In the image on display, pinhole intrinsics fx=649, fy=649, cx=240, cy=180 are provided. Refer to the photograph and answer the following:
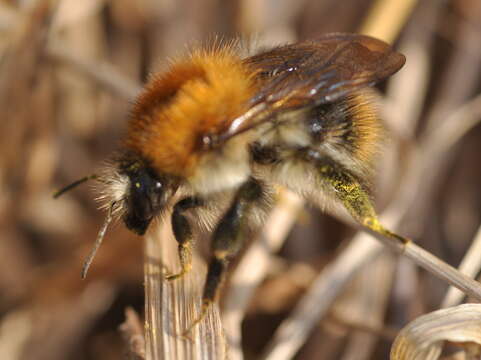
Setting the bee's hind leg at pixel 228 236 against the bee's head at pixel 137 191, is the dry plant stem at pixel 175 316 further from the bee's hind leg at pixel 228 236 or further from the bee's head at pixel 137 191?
the bee's head at pixel 137 191

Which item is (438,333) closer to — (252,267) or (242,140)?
(242,140)

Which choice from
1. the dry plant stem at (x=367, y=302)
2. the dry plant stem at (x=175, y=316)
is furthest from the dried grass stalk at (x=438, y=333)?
the dry plant stem at (x=367, y=302)

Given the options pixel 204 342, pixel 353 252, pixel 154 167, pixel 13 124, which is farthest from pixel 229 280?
pixel 13 124

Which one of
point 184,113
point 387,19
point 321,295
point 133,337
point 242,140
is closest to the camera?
point 184,113

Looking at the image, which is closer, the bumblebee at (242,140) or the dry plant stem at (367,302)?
the bumblebee at (242,140)

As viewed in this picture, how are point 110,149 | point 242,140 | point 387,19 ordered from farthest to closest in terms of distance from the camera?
point 110,149 → point 387,19 → point 242,140

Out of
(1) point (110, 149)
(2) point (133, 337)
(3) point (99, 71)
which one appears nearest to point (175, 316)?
(2) point (133, 337)
